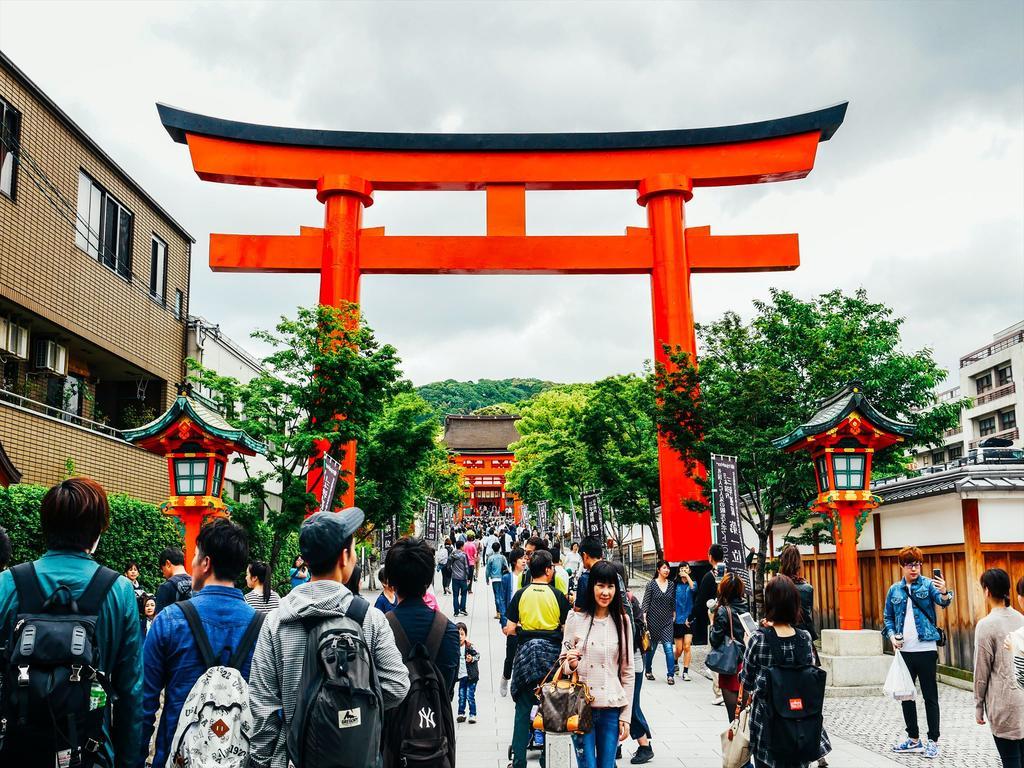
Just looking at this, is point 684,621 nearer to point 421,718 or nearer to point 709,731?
point 709,731

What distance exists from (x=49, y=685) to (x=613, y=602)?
11.3 ft

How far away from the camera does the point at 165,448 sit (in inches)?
490

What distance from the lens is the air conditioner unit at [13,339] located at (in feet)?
49.3

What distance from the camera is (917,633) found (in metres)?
7.65

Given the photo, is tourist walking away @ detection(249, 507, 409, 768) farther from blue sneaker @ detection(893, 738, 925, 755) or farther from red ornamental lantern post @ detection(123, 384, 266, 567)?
red ornamental lantern post @ detection(123, 384, 266, 567)

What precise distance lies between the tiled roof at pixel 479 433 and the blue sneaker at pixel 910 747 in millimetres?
72812

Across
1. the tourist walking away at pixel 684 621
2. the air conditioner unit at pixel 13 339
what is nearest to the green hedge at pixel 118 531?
the air conditioner unit at pixel 13 339

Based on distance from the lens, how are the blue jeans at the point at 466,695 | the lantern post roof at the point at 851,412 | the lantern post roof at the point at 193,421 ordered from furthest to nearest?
the lantern post roof at the point at 193,421 < the lantern post roof at the point at 851,412 < the blue jeans at the point at 466,695

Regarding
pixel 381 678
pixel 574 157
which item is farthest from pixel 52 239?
pixel 381 678

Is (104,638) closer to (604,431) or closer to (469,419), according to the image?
(604,431)

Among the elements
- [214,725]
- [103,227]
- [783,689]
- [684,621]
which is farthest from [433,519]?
[214,725]

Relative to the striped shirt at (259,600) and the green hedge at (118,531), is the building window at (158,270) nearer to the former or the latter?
the green hedge at (118,531)

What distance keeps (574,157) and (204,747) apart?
16562 millimetres

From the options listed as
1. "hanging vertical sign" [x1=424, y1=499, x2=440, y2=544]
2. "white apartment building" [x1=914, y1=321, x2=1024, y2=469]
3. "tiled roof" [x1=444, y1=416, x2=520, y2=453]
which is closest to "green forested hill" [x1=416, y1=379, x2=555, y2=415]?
"tiled roof" [x1=444, y1=416, x2=520, y2=453]
